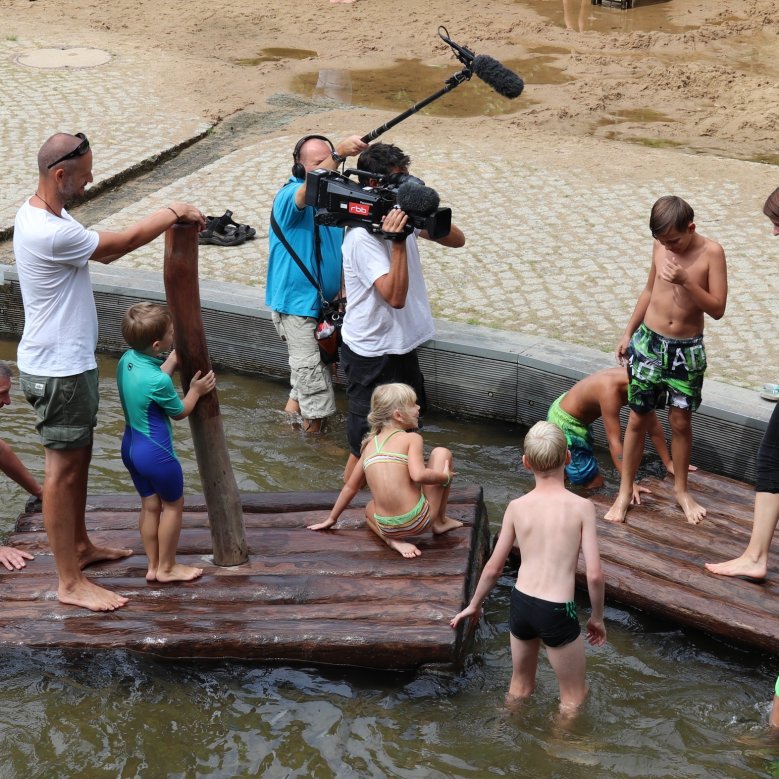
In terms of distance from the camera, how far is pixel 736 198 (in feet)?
30.8

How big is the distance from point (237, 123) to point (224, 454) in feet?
25.3

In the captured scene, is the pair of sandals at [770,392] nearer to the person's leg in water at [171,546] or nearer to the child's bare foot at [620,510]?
the child's bare foot at [620,510]

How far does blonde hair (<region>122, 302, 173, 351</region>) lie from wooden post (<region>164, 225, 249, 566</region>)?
0.09 meters

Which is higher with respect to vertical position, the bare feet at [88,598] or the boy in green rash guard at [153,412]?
the boy in green rash guard at [153,412]

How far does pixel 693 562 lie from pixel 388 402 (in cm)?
158

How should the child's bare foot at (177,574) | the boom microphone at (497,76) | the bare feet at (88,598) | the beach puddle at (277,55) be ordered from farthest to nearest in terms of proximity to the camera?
1. the beach puddle at (277,55)
2. the boom microphone at (497,76)
3. the child's bare foot at (177,574)
4. the bare feet at (88,598)

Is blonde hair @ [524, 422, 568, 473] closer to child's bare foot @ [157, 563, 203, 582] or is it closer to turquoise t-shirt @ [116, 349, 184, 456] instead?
turquoise t-shirt @ [116, 349, 184, 456]

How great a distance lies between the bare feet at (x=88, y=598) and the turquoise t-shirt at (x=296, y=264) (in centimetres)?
233

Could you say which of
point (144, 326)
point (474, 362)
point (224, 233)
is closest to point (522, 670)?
point (144, 326)

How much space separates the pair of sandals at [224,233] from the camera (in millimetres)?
8711

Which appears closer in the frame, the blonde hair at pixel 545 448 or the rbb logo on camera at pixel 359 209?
the blonde hair at pixel 545 448

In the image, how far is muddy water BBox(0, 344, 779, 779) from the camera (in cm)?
425

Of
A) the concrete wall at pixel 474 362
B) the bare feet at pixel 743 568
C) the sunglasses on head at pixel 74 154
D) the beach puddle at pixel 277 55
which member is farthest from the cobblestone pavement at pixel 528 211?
the sunglasses on head at pixel 74 154

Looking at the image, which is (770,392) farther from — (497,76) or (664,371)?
(497,76)
